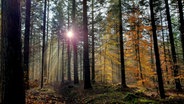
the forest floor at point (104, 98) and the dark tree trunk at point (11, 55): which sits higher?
the dark tree trunk at point (11, 55)

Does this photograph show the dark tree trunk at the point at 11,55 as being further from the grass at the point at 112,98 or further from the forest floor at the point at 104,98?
the grass at the point at 112,98

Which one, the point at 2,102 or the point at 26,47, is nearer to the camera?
the point at 2,102

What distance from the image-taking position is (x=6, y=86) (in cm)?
522

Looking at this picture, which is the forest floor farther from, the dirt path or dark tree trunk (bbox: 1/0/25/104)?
dark tree trunk (bbox: 1/0/25/104)

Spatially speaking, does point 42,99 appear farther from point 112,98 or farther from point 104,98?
point 112,98

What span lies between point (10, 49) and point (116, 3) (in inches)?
636

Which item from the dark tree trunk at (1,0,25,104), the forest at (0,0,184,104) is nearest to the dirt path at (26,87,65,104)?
the forest at (0,0,184,104)

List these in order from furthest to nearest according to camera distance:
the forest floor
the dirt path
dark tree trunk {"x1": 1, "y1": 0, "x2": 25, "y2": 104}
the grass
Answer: the dirt path < the forest floor < the grass < dark tree trunk {"x1": 1, "y1": 0, "x2": 25, "y2": 104}

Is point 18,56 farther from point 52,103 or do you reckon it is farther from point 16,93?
point 52,103

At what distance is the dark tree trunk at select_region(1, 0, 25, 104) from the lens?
523 centimetres

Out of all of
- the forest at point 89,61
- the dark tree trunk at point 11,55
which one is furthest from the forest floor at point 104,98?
the dark tree trunk at point 11,55

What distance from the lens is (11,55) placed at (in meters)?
5.31

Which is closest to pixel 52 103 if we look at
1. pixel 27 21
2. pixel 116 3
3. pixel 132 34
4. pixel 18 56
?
pixel 18 56

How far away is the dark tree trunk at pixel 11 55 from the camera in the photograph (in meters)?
5.23
